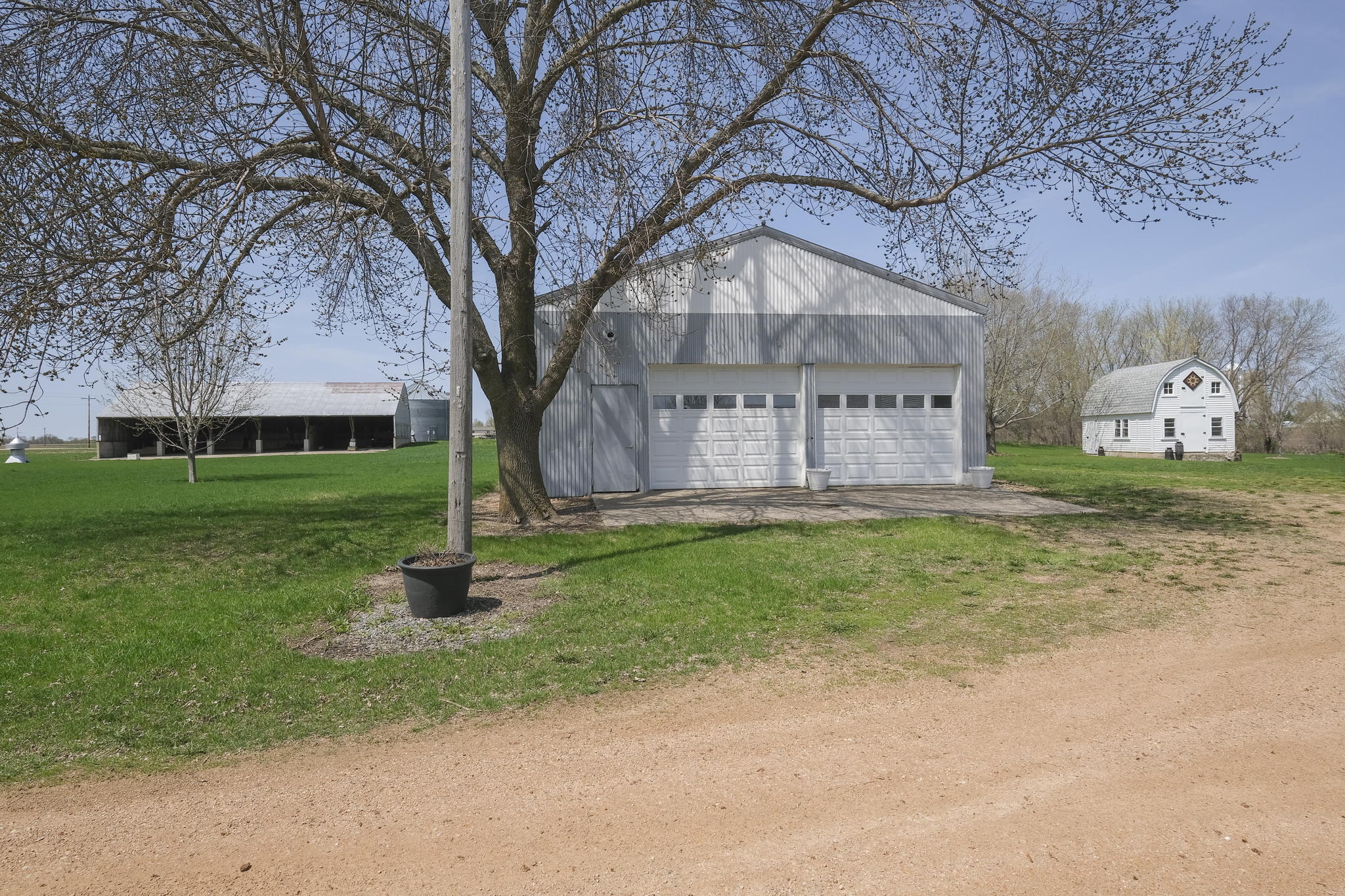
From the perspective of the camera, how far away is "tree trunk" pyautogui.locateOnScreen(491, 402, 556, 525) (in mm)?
11570

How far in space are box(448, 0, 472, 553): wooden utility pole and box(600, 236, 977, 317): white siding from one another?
337 inches

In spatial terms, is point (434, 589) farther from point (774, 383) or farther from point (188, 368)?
point (188, 368)

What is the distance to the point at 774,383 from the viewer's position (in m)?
16.8

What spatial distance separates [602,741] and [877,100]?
8980mm

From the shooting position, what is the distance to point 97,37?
28.5ft

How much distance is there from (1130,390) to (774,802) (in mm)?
42877

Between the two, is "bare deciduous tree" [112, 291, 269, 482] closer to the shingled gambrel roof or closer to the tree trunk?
the tree trunk


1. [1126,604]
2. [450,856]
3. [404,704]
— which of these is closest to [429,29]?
[404,704]

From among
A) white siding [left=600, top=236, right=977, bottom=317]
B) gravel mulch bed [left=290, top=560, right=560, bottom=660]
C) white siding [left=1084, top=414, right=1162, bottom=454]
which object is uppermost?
white siding [left=600, top=236, right=977, bottom=317]

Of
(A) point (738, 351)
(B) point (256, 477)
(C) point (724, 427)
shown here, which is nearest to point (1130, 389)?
(A) point (738, 351)

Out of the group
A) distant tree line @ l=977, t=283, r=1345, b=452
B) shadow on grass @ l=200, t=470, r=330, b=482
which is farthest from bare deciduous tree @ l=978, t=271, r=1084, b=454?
shadow on grass @ l=200, t=470, r=330, b=482

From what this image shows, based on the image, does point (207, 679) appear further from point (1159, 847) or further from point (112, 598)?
point (1159, 847)

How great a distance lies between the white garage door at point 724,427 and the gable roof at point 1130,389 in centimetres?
2867

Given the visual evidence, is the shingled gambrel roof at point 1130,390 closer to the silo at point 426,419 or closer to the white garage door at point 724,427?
the white garage door at point 724,427
